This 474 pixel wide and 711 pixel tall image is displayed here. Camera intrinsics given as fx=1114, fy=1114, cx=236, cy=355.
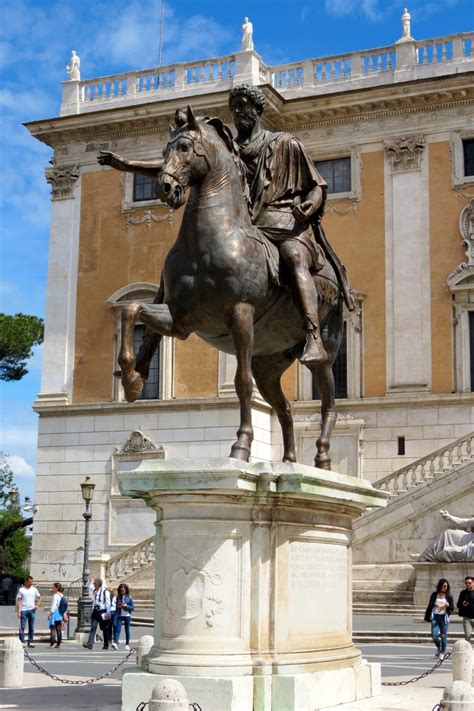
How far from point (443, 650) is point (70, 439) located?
19.4 m

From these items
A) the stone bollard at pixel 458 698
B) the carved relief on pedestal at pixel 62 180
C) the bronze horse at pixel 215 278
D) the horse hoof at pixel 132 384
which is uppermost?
the carved relief on pedestal at pixel 62 180

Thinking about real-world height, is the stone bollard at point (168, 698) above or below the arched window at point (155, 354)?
below

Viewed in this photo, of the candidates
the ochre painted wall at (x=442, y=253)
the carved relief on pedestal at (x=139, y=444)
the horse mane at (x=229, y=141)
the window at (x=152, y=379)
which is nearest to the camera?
the horse mane at (x=229, y=141)

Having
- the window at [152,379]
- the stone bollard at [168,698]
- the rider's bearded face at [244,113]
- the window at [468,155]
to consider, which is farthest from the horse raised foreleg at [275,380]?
the window at [152,379]

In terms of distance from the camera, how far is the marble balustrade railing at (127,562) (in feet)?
100

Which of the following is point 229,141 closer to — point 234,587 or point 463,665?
point 234,587

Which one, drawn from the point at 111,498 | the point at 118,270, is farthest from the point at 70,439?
the point at 118,270

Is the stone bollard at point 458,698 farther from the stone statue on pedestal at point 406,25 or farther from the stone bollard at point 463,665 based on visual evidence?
the stone statue on pedestal at point 406,25

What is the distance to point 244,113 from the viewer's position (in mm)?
9953

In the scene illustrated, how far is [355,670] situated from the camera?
9.21m

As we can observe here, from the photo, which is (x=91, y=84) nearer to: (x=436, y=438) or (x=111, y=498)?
(x=111, y=498)

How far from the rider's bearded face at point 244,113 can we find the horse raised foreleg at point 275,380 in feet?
6.82

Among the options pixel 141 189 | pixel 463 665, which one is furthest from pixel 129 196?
pixel 463 665

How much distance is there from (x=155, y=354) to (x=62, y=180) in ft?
23.2
